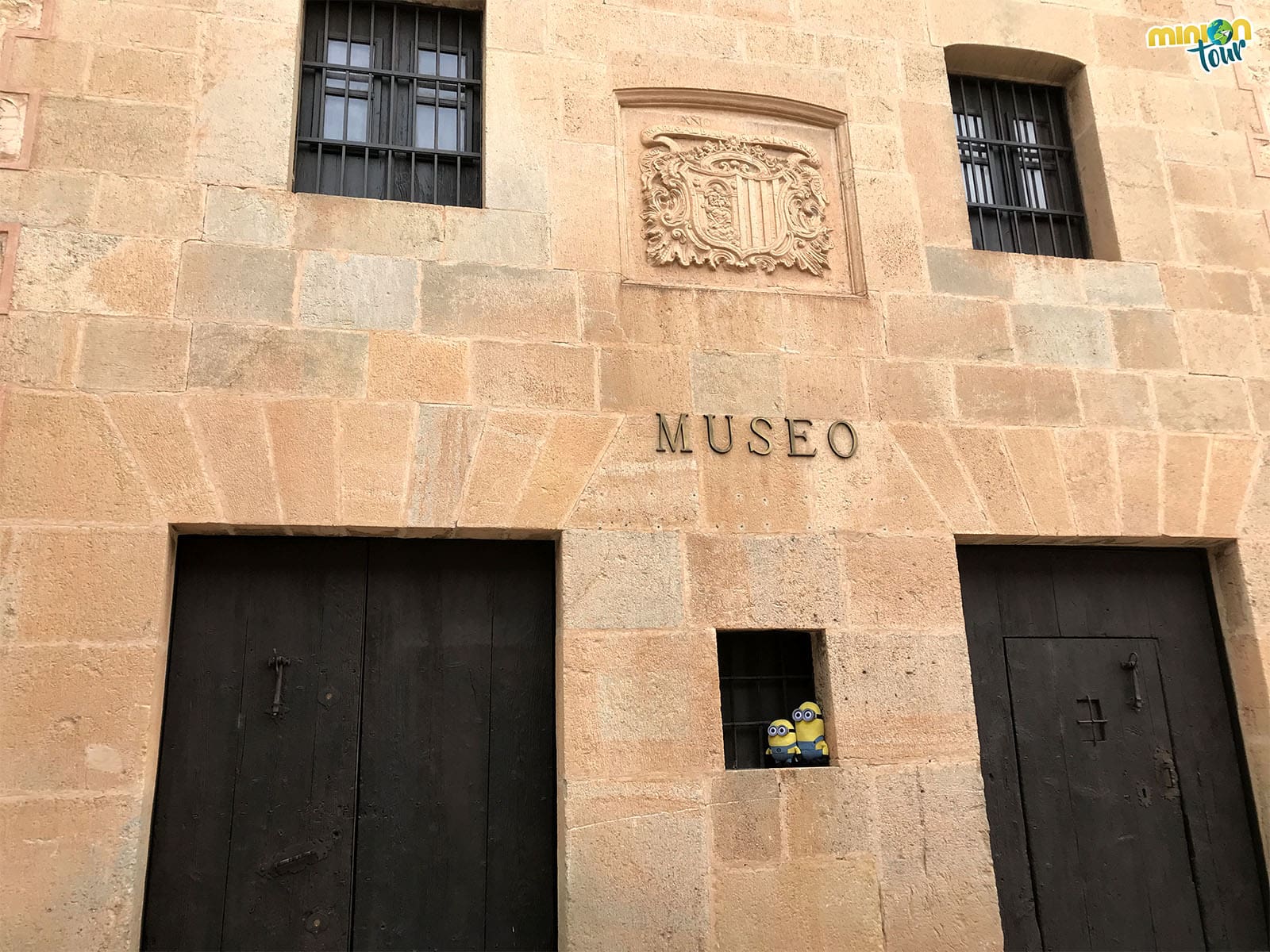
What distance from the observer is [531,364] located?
427 cm

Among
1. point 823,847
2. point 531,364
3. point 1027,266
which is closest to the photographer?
point 823,847

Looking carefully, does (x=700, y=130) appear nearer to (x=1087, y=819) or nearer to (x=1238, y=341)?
(x=1238, y=341)

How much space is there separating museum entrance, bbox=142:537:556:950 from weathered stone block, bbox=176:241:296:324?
0.96 meters

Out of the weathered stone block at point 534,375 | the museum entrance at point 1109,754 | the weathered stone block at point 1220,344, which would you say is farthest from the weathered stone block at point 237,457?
the weathered stone block at point 1220,344

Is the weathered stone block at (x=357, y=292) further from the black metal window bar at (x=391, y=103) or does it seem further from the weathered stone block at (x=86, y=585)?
the weathered stone block at (x=86, y=585)

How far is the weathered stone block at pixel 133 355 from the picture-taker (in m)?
3.86

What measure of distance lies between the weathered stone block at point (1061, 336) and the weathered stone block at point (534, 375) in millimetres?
2237

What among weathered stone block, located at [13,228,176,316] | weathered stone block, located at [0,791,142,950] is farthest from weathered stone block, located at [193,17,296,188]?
weathered stone block, located at [0,791,142,950]

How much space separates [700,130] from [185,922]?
4.19 m

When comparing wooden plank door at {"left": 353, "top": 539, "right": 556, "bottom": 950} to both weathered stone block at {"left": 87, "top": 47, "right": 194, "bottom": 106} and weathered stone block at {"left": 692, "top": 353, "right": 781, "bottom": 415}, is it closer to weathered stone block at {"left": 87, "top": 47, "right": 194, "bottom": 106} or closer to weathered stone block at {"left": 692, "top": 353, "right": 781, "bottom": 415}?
weathered stone block at {"left": 692, "top": 353, "right": 781, "bottom": 415}

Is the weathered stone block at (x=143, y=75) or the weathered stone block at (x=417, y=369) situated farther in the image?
the weathered stone block at (x=143, y=75)

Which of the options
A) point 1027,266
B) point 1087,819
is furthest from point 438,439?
point 1087,819

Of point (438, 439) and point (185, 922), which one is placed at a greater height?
point (438, 439)

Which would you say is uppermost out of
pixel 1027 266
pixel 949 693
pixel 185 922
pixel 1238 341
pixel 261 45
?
pixel 261 45
